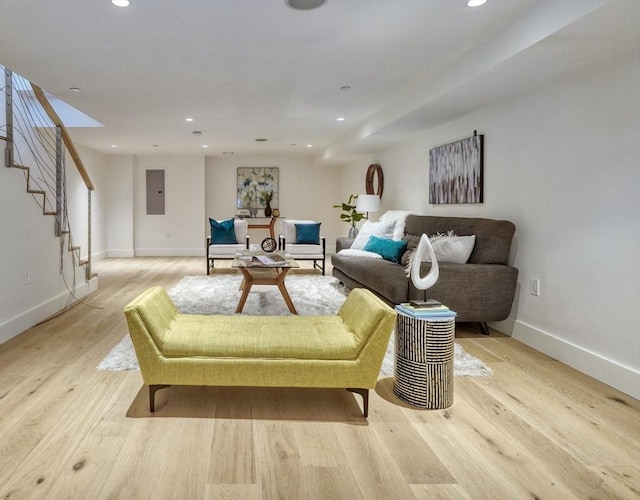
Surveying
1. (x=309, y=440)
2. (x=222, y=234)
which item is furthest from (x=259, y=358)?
(x=222, y=234)

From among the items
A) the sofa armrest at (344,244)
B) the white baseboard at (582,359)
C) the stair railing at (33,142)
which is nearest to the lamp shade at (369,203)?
the sofa armrest at (344,244)

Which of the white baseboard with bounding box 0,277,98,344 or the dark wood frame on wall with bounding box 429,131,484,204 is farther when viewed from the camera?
the dark wood frame on wall with bounding box 429,131,484,204

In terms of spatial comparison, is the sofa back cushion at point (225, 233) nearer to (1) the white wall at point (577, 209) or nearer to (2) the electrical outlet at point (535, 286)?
(1) the white wall at point (577, 209)

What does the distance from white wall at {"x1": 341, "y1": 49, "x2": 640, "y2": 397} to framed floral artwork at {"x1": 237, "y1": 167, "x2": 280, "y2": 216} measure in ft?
20.5

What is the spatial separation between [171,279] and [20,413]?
428cm

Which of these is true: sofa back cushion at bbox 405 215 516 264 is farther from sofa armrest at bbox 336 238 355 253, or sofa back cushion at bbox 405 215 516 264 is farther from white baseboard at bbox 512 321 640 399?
sofa armrest at bbox 336 238 355 253

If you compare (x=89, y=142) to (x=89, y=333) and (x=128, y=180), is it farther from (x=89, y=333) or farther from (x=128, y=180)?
(x=89, y=333)

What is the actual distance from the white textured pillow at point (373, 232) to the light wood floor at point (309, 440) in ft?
9.68

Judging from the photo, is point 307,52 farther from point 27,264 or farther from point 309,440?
point 27,264

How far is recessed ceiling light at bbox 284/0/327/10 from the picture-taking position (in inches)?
98.1

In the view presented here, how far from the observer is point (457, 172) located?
475 cm

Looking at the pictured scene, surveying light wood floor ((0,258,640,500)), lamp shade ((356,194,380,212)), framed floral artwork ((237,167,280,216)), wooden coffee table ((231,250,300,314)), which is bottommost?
light wood floor ((0,258,640,500))

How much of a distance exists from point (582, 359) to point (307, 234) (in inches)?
186

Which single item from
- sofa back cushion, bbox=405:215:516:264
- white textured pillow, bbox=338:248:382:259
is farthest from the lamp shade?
sofa back cushion, bbox=405:215:516:264
